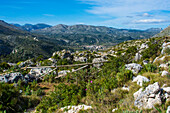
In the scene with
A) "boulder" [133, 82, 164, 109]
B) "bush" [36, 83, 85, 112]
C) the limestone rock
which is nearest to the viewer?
"boulder" [133, 82, 164, 109]

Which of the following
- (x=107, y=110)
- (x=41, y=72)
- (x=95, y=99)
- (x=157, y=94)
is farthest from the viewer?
(x=41, y=72)

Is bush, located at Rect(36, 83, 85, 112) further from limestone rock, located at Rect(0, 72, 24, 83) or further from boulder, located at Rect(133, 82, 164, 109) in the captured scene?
limestone rock, located at Rect(0, 72, 24, 83)

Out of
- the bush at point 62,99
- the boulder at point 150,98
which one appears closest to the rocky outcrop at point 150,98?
the boulder at point 150,98

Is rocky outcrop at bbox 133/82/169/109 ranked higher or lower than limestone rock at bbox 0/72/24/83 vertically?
higher

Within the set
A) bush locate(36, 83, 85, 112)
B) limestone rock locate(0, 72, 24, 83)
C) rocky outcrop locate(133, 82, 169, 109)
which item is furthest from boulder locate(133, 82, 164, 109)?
limestone rock locate(0, 72, 24, 83)

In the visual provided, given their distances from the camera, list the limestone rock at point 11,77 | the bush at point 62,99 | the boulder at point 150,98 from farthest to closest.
→ the limestone rock at point 11,77, the bush at point 62,99, the boulder at point 150,98

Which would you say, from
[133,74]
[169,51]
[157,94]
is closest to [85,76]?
[133,74]

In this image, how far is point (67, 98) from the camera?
282 inches

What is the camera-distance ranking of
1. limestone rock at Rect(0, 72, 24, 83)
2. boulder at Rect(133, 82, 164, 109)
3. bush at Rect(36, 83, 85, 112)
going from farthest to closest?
limestone rock at Rect(0, 72, 24, 83)
bush at Rect(36, 83, 85, 112)
boulder at Rect(133, 82, 164, 109)

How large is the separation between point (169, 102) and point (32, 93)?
31.5 ft

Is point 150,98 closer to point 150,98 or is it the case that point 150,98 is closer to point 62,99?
point 150,98

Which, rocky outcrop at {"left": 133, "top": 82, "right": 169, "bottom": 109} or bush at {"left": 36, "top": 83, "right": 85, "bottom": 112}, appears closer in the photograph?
rocky outcrop at {"left": 133, "top": 82, "right": 169, "bottom": 109}

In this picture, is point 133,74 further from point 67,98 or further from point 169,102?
point 67,98

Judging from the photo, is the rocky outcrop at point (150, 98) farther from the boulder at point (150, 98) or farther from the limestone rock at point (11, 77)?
the limestone rock at point (11, 77)
